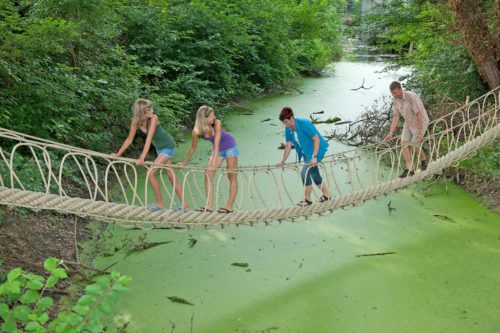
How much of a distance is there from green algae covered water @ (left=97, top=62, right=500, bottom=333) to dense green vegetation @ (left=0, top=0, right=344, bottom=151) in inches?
54.9

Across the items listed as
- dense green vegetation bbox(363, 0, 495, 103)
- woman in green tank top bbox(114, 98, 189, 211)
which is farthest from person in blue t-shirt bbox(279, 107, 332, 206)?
dense green vegetation bbox(363, 0, 495, 103)

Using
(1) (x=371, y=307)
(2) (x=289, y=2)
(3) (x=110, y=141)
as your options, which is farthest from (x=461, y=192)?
(2) (x=289, y=2)

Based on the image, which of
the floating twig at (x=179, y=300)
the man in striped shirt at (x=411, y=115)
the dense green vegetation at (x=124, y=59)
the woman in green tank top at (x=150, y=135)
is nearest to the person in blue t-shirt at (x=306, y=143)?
the man in striped shirt at (x=411, y=115)

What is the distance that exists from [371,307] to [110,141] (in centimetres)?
329

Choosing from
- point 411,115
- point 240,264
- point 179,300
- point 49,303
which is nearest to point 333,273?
point 240,264

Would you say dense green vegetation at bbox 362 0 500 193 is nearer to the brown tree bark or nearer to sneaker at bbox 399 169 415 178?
the brown tree bark

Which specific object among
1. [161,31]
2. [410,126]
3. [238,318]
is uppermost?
[161,31]

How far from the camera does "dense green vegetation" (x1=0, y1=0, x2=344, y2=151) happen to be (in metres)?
4.93

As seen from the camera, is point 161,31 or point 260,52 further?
point 260,52

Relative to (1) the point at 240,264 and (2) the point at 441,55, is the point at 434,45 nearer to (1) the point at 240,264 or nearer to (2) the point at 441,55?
(2) the point at 441,55

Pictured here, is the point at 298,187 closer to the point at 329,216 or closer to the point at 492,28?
the point at 329,216

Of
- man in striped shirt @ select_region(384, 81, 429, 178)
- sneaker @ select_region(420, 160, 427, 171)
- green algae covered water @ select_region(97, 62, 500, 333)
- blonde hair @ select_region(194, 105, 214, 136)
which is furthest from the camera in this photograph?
sneaker @ select_region(420, 160, 427, 171)

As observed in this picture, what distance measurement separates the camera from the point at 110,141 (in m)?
5.75

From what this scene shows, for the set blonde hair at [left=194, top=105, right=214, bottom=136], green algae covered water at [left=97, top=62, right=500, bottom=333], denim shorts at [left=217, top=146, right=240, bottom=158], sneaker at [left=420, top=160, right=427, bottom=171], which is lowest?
green algae covered water at [left=97, top=62, right=500, bottom=333]
